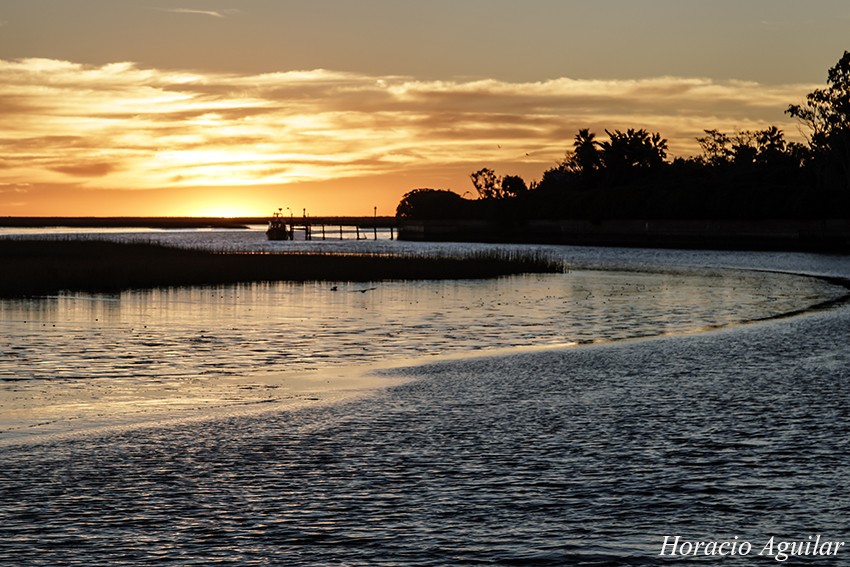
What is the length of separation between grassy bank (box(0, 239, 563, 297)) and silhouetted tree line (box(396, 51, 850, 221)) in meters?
51.6

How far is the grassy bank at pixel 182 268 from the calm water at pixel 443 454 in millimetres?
16550

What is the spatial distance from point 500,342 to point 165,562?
56.5 feet

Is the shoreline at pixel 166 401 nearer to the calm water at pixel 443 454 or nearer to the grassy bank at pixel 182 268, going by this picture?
the calm water at pixel 443 454

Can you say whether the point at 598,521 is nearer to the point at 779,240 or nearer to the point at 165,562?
the point at 165,562

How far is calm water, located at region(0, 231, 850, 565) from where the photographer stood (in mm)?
8281

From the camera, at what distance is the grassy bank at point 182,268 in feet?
137

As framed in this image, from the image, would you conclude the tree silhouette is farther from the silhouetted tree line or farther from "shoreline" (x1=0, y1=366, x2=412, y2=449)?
"shoreline" (x1=0, y1=366, x2=412, y2=449)

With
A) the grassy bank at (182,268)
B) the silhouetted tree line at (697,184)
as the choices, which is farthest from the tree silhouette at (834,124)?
the grassy bank at (182,268)

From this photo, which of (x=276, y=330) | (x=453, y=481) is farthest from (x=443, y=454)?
(x=276, y=330)

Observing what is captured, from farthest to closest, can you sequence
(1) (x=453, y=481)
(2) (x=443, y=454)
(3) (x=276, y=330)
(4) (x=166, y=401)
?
(3) (x=276, y=330) < (4) (x=166, y=401) < (2) (x=443, y=454) < (1) (x=453, y=481)

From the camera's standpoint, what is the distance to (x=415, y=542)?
322 inches

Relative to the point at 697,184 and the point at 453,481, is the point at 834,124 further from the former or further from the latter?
the point at 453,481

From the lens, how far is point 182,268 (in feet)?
168

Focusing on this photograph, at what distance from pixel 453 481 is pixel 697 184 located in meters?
117
